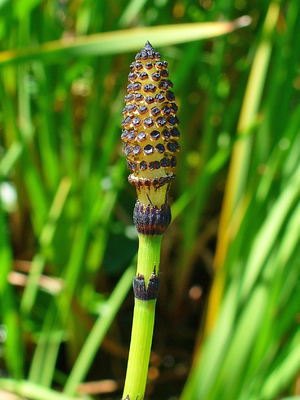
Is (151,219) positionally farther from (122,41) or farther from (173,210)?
(173,210)

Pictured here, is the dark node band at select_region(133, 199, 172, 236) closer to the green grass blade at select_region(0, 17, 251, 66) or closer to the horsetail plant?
the horsetail plant

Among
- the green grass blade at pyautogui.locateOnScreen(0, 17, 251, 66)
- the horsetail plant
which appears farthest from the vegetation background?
the horsetail plant

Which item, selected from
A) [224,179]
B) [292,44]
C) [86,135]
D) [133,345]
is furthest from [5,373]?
[292,44]

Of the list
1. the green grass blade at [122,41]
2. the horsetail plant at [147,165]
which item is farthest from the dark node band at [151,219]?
the green grass blade at [122,41]

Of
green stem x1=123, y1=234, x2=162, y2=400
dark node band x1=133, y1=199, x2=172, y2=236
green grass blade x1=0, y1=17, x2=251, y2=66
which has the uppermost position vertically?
green grass blade x1=0, y1=17, x2=251, y2=66

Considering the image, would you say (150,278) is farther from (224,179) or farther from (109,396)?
(224,179)

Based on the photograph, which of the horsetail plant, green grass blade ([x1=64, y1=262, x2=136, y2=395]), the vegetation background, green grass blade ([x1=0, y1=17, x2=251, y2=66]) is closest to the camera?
the horsetail plant
